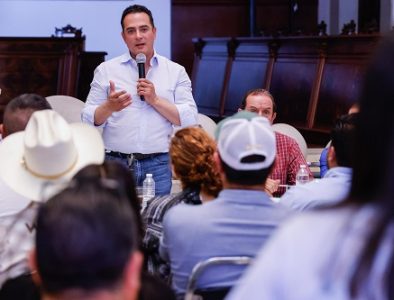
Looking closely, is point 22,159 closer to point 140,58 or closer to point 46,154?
point 46,154

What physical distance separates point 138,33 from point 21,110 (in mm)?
1600

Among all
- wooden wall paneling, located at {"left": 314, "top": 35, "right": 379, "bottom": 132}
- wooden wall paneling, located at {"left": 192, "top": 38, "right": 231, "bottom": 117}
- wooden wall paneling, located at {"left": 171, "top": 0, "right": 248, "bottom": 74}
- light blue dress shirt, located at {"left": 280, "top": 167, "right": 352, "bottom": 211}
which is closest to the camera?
light blue dress shirt, located at {"left": 280, "top": 167, "right": 352, "bottom": 211}

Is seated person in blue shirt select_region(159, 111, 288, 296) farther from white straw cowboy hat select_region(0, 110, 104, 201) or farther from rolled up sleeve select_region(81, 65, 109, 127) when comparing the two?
rolled up sleeve select_region(81, 65, 109, 127)

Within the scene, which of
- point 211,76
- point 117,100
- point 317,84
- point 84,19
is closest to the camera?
point 117,100

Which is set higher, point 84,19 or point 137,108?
point 84,19

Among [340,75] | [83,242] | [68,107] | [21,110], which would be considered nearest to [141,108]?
[21,110]

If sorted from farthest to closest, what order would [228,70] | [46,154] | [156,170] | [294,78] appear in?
[228,70] → [294,78] → [156,170] → [46,154]

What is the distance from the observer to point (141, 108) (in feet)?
14.8

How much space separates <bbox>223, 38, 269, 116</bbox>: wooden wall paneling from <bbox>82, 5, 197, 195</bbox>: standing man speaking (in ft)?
15.1

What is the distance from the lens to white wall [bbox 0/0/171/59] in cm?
1213

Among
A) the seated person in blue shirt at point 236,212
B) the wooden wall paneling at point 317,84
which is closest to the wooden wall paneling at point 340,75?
the wooden wall paneling at point 317,84

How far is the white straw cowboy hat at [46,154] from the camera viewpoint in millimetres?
2395

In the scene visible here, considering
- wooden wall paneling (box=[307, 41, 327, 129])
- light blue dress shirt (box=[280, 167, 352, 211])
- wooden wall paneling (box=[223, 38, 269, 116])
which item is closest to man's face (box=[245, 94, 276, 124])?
light blue dress shirt (box=[280, 167, 352, 211])

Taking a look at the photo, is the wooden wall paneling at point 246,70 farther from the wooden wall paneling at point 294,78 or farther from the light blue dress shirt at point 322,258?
the light blue dress shirt at point 322,258
